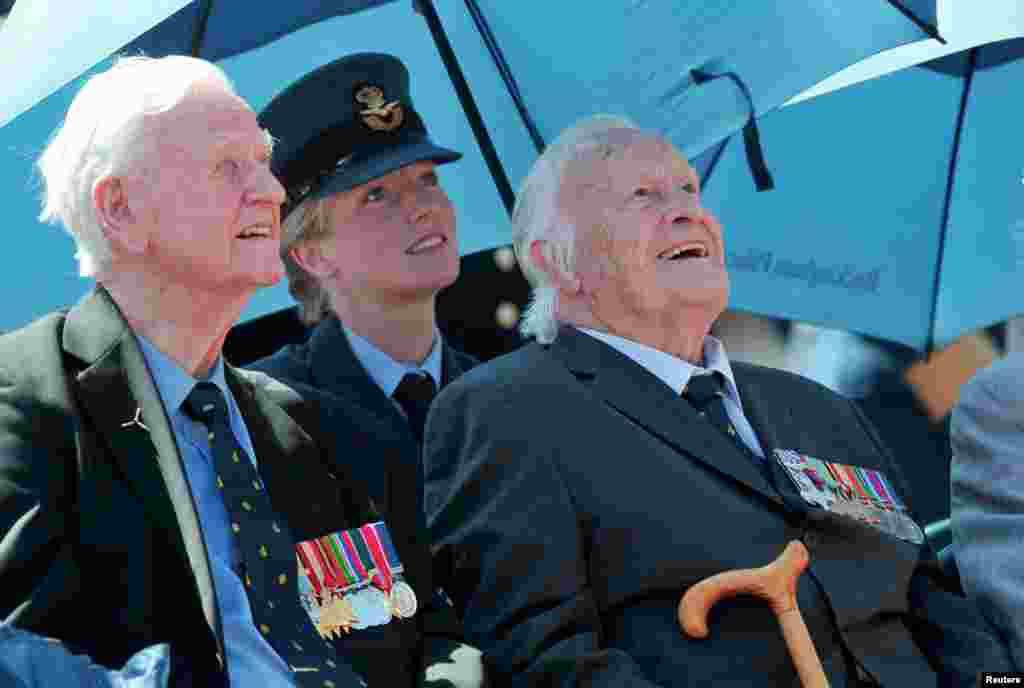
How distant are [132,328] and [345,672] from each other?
0.69 m

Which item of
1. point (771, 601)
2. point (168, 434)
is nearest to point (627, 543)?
point (771, 601)

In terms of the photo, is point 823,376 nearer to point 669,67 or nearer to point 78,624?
point 669,67

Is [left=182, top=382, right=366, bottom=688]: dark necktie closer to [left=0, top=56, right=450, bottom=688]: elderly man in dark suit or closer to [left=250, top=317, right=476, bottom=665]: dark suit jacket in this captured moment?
[left=0, top=56, right=450, bottom=688]: elderly man in dark suit

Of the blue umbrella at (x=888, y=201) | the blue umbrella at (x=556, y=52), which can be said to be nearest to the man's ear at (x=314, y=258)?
the blue umbrella at (x=556, y=52)

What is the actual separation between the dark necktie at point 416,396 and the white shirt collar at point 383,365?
0.01 metres

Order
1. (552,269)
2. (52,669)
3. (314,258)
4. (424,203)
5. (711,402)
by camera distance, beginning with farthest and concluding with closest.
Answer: (314,258) < (424,203) < (552,269) < (711,402) < (52,669)

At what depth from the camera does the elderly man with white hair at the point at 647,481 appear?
365 cm

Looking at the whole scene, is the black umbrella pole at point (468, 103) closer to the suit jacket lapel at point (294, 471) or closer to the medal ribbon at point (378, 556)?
the suit jacket lapel at point (294, 471)

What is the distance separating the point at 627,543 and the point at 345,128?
1.41 metres

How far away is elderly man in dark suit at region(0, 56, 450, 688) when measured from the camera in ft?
10.2

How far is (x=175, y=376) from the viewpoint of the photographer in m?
3.41

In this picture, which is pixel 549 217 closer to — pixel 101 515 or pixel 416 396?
pixel 416 396

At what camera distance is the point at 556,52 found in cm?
447

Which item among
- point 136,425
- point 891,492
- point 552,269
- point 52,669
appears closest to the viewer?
point 52,669
